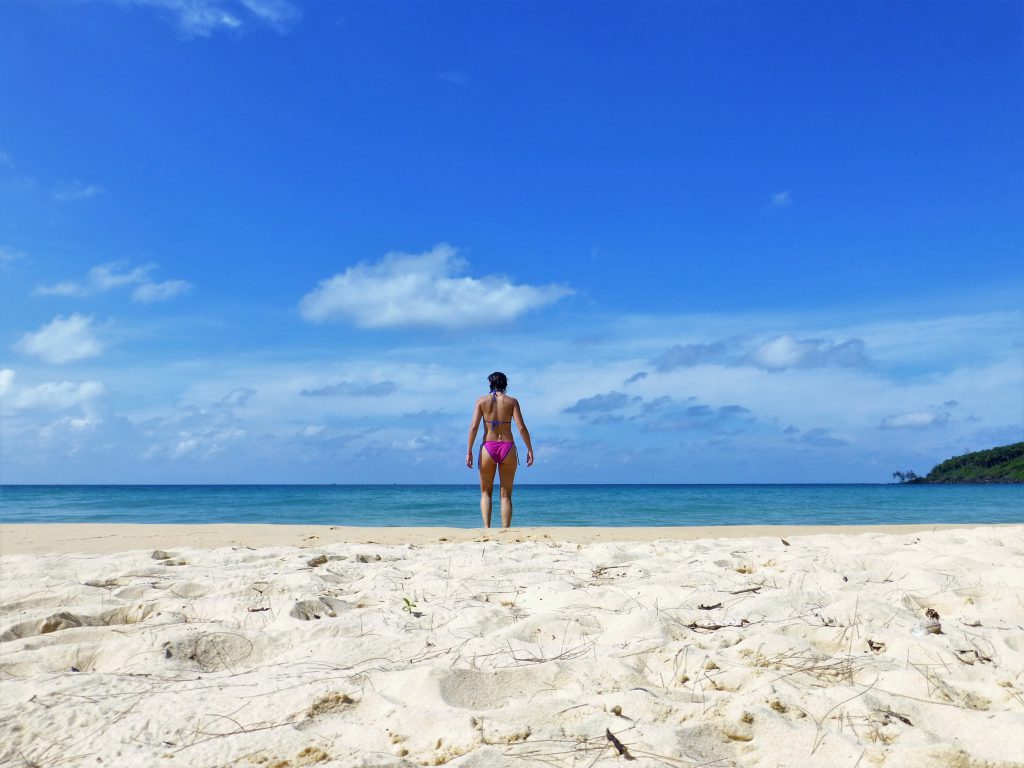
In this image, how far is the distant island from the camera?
190 ft

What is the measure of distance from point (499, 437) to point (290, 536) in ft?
7.92

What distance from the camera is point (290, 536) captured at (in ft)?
22.9

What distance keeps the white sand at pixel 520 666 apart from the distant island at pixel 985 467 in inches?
2606

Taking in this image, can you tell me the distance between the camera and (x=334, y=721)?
1.83m

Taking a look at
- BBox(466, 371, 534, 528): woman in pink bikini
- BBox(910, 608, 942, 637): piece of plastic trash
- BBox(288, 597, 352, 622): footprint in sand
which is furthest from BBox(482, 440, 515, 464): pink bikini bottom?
BBox(910, 608, 942, 637): piece of plastic trash

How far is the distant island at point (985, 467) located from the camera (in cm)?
5803

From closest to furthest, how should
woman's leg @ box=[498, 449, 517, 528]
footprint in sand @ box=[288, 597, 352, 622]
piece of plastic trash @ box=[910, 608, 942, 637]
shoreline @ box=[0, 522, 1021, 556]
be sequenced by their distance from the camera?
piece of plastic trash @ box=[910, 608, 942, 637], footprint in sand @ box=[288, 597, 352, 622], shoreline @ box=[0, 522, 1021, 556], woman's leg @ box=[498, 449, 517, 528]

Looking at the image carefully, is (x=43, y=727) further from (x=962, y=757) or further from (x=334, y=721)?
(x=962, y=757)

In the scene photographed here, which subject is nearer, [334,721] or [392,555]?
[334,721]

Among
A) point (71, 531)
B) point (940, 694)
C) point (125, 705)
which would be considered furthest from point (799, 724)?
point (71, 531)

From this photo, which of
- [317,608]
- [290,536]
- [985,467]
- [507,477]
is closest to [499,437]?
[507,477]

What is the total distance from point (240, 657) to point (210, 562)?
8.30 ft

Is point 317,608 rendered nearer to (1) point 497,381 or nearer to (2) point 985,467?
(1) point 497,381

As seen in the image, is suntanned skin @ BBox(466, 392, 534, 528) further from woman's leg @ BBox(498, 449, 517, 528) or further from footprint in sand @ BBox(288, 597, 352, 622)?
footprint in sand @ BBox(288, 597, 352, 622)
